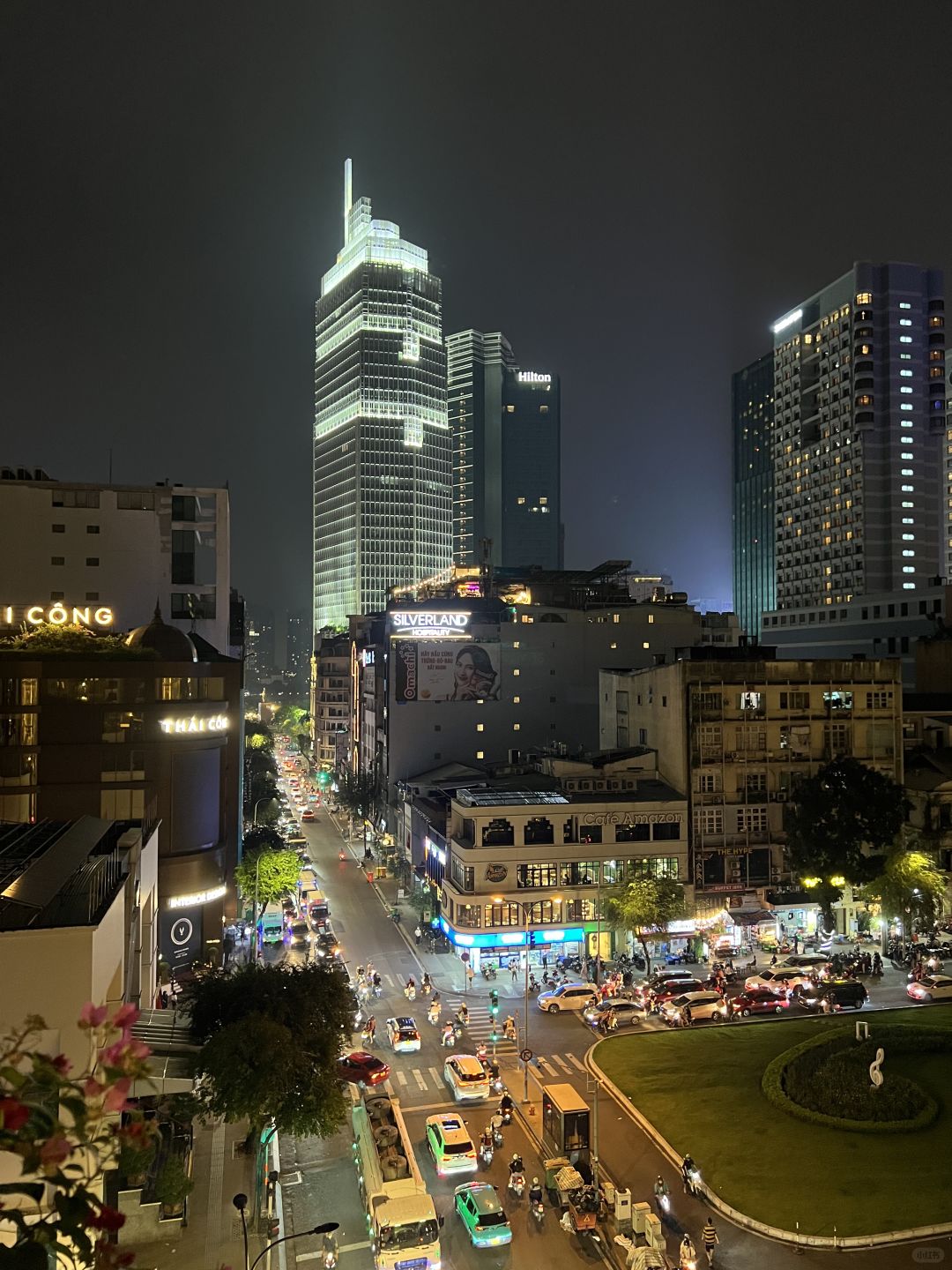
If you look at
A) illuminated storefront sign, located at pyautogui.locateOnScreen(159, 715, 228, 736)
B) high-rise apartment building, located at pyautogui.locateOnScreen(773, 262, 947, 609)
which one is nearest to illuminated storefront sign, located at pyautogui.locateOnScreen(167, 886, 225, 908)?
illuminated storefront sign, located at pyautogui.locateOnScreen(159, 715, 228, 736)

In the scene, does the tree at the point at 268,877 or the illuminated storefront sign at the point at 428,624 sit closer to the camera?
the tree at the point at 268,877

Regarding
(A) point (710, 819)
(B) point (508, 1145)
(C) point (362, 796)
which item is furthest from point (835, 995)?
(C) point (362, 796)

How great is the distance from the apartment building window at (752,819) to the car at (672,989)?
509 inches

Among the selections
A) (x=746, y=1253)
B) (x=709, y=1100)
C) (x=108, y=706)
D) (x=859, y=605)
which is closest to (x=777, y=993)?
(x=709, y=1100)

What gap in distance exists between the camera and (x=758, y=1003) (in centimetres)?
4222

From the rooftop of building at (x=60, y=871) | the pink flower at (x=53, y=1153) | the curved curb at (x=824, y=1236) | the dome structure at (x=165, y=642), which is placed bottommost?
the curved curb at (x=824, y=1236)

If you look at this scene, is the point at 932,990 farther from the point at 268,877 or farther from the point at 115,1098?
the point at 115,1098

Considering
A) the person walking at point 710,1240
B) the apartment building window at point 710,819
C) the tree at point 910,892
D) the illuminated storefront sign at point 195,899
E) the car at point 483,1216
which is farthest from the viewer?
the apartment building window at point 710,819

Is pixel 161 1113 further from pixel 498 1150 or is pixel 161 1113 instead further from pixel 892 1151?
pixel 892 1151

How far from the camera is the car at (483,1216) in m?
24.8

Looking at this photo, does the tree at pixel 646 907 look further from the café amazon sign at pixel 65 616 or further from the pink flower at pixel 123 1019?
the pink flower at pixel 123 1019

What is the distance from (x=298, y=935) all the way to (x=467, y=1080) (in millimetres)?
24268

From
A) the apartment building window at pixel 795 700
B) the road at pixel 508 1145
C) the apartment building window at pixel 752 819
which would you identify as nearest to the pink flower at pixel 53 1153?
the road at pixel 508 1145

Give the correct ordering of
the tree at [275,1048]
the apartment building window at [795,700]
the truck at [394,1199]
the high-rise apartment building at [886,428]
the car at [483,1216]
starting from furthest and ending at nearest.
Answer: the high-rise apartment building at [886,428], the apartment building window at [795,700], the tree at [275,1048], the car at [483,1216], the truck at [394,1199]
